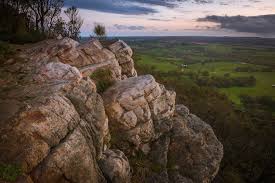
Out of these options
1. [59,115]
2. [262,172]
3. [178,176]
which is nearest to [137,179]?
[178,176]

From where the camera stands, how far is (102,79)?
20828 mm

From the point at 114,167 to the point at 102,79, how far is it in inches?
291

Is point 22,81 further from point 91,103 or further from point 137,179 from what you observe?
point 137,179

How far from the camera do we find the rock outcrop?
467 inches

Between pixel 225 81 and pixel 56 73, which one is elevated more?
pixel 56 73

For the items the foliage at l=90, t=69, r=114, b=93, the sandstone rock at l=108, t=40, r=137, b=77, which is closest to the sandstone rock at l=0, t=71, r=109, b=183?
the foliage at l=90, t=69, r=114, b=93

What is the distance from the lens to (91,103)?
16.1 metres

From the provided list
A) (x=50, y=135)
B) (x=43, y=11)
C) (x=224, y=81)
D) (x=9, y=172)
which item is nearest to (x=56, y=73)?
(x=50, y=135)

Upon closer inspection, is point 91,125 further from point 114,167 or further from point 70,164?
point 70,164

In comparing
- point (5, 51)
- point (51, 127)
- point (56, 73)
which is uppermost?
point (5, 51)

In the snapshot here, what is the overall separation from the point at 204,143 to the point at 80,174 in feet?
41.7

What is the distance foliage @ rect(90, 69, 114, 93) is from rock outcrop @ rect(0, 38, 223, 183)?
1.17 ft

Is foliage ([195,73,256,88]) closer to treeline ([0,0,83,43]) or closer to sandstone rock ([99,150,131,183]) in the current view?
treeline ([0,0,83,43])


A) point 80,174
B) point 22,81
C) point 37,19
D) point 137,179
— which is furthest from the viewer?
point 37,19
